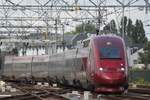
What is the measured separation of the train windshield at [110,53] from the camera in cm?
2651

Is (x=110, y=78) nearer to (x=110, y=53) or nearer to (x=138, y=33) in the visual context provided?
(x=110, y=53)

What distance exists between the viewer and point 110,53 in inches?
1048

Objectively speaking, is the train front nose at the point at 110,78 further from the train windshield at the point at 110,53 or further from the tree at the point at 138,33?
the tree at the point at 138,33

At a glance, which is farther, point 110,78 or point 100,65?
point 100,65

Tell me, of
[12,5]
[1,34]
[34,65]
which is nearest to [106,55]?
[12,5]

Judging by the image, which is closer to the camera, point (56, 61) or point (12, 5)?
point (56, 61)

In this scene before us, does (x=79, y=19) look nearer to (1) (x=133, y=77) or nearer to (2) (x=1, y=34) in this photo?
(1) (x=133, y=77)

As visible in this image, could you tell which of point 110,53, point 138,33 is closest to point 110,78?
point 110,53

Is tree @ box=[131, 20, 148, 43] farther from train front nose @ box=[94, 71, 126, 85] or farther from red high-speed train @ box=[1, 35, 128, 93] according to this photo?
train front nose @ box=[94, 71, 126, 85]

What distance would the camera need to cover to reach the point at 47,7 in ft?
160

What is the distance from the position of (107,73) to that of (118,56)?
4.27ft

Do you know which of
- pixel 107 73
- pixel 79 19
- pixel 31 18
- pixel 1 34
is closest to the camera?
pixel 107 73

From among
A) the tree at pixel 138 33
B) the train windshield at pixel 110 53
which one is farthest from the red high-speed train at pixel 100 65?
the tree at pixel 138 33

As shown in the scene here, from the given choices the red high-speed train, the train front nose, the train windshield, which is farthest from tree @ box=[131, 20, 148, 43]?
the train front nose
